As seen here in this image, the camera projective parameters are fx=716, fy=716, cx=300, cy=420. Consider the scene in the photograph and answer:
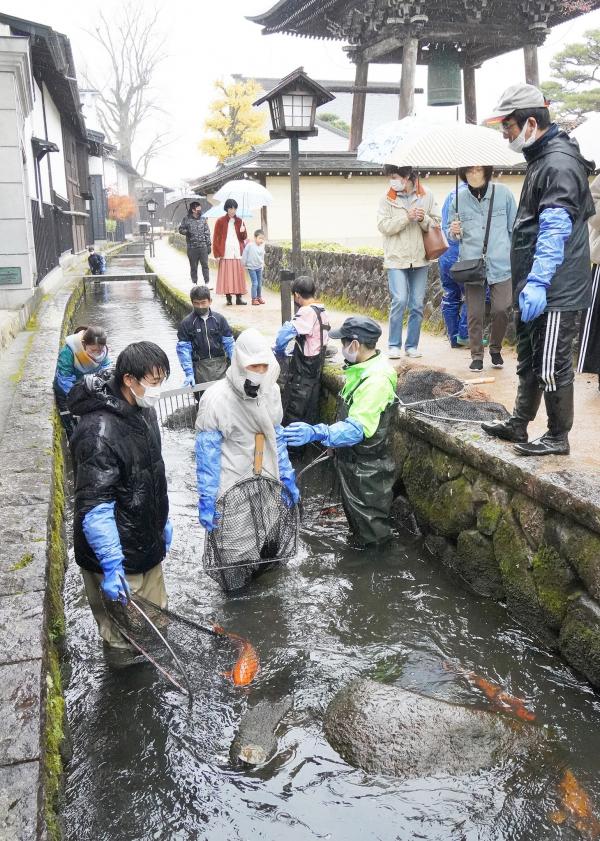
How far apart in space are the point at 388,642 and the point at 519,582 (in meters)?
0.92

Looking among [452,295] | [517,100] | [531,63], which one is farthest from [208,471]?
[531,63]

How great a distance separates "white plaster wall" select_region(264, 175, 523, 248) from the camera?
20.8m

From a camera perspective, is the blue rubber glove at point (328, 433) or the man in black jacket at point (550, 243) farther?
the blue rubber glove at point (328, 433)

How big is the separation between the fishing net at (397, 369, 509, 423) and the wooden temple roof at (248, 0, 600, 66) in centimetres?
1235

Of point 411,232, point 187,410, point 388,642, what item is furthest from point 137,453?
point 187,410

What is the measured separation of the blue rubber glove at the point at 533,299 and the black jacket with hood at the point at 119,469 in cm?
217

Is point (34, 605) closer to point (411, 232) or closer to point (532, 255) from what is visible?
point (532, 255)

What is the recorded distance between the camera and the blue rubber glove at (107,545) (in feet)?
11.0

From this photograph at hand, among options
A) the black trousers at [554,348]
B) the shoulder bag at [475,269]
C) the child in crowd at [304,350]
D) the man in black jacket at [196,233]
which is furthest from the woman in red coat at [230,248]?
the black trousers at [554,348]

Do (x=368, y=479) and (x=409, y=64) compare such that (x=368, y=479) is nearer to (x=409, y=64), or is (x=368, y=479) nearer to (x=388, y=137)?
(x=388, y=137)

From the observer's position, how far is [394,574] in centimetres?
549

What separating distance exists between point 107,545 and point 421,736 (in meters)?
1.79

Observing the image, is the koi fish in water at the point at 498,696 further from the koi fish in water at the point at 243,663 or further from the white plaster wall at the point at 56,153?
the white plaster wall at the point at 56,153

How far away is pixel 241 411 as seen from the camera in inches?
178
